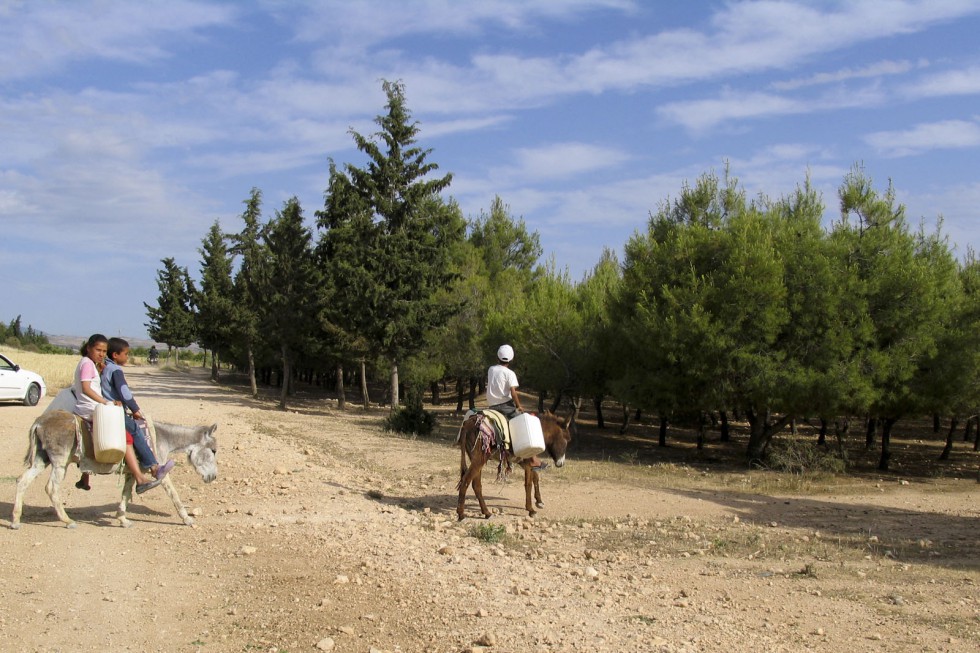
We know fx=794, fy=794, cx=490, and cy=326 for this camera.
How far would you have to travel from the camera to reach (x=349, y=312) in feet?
102

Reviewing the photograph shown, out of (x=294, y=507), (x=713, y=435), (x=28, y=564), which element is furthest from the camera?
(x=713, y=435)

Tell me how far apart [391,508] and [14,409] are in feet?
54.9

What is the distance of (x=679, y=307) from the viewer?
22.4 m

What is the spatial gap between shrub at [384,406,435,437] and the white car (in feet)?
35.7

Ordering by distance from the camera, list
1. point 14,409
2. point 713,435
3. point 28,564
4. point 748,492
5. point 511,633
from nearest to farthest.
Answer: point 511,633, point 28,564, point 748,492, point 14,409, point 713,435

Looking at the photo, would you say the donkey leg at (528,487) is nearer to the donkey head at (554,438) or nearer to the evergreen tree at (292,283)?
the donkey head at (554,438)

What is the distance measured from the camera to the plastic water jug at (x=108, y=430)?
27.6ft

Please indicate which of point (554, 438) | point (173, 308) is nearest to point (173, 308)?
point (173, 308)

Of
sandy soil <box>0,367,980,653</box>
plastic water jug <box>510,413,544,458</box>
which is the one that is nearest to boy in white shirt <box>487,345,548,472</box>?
plastic water jug <box>510,413,544,458</box>

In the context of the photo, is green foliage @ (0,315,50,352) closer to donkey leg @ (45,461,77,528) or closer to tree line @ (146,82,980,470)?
tree line @ (146,82,980,470)

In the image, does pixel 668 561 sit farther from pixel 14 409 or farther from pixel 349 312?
pixel 349 312

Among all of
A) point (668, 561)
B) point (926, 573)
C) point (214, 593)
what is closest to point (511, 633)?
point (214, 593)

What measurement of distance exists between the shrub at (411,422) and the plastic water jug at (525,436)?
1322 centimetres

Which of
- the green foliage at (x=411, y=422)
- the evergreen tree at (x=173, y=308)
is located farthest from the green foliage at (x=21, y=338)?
the green foliage at (x=411, y=422)
